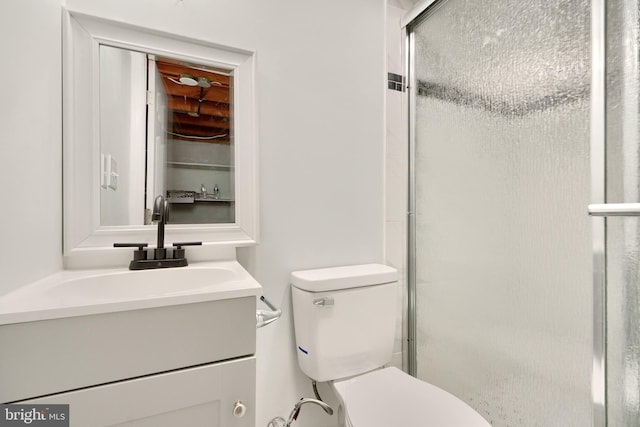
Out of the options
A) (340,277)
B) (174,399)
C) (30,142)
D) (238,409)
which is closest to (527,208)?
(340,277)

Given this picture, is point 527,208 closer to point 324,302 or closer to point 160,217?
point 324,302

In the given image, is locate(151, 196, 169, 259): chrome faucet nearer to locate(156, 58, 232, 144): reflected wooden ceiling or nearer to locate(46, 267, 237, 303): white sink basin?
locate(46, 267, 237, 303): white sink basin

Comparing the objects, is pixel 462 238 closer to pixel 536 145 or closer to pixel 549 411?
pixel 536 145

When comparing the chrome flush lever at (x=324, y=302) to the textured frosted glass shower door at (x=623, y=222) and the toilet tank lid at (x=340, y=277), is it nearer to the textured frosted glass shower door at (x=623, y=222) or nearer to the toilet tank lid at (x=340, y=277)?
the toilet tank lid at (x=340, y=277)

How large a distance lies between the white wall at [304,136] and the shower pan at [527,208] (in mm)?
228

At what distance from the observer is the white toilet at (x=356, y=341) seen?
97cm

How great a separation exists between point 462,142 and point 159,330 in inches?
46.2

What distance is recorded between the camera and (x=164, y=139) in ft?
3.57

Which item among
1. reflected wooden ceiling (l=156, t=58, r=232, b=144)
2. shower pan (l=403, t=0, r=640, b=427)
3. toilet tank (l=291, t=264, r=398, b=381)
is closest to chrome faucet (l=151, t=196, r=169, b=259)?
reflected wooden ceiling (l=156, t=58, r=232, b=144)

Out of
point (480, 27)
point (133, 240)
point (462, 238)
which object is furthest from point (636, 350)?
point (133, 240)

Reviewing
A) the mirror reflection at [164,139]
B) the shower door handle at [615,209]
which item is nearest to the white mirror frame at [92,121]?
the mirror reflection at [164,139]

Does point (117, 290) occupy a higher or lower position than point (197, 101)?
lower

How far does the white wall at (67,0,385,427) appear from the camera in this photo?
1.19 m

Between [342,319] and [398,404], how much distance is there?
32 centimetres
